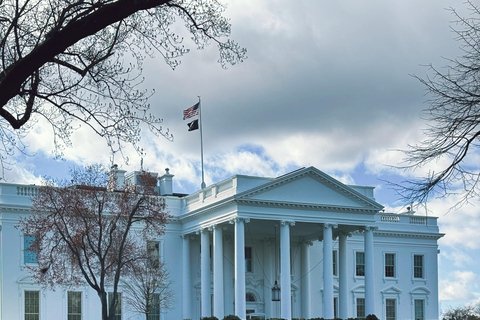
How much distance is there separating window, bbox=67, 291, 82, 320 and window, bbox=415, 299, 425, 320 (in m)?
24.9

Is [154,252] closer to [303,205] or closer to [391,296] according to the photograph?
[303,205]

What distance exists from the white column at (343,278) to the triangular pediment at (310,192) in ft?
10.7

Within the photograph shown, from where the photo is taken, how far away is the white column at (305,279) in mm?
52781

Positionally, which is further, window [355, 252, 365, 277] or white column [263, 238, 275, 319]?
window [355, 252, 365, 277]

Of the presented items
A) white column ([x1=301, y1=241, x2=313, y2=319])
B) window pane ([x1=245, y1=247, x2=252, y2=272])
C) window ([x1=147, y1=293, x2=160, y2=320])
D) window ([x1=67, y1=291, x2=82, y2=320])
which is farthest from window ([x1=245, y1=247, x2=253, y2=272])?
window ([x1=67, y1=291, x2=82, y2=320])

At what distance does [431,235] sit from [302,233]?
12.5 m

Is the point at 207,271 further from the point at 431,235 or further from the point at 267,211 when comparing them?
the point at 431,235

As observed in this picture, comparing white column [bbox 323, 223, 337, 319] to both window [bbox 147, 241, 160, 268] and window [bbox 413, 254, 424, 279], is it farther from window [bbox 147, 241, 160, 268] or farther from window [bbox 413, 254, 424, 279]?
window [bbox 413, 254, 424, 279]

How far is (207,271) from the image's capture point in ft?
158

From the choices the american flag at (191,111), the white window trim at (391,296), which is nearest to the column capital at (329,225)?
the american flag at (191,111)

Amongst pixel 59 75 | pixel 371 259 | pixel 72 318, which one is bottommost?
pixel 72 318

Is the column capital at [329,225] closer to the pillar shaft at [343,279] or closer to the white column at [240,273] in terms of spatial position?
the pillar shaft at [343,279]

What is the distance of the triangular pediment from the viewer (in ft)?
150

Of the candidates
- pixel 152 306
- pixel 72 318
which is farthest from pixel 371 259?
pixel 72 318
